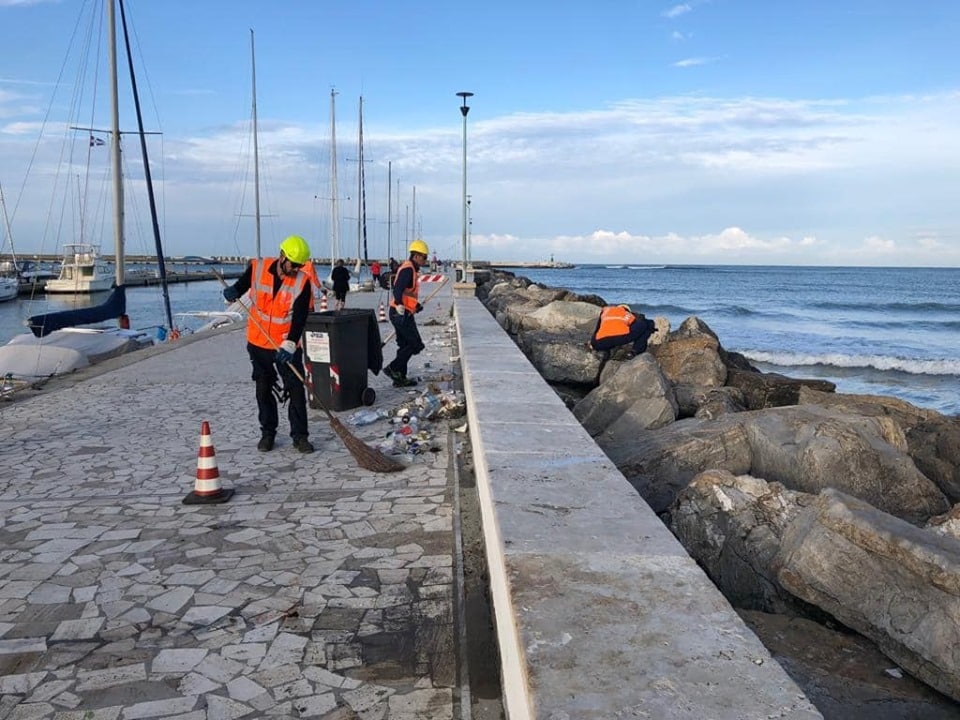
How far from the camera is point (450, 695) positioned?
10.7ft

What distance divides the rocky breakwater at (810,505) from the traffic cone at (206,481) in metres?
3.15

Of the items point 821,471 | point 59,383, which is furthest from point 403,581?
point 59,383

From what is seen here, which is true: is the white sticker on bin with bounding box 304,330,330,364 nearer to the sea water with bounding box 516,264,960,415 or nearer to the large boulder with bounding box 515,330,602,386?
the large boulder with bounding box 515,330,602,386

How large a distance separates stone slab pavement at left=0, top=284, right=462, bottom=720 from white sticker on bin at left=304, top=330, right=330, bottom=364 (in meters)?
1.01

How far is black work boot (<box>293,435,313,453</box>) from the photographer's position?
7.01 m

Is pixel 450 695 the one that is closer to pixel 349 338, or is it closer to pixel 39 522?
pixel 39 522

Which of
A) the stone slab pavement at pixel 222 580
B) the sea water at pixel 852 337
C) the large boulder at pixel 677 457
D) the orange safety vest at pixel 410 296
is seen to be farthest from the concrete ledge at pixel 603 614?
the sea water at pixel 852 337

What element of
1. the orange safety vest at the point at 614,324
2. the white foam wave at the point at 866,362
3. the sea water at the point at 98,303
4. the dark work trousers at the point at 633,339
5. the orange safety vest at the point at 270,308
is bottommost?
the white foam wave at the point at 866,362

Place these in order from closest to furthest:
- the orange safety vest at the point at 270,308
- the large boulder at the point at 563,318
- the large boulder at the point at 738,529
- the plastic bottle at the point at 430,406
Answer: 1. the large boulder at the point at 738,529
2. the orange safety vest at the point at 270,308
3. the plastic bottle at the point at 430,406
4. the large boulder at the point at 563,318

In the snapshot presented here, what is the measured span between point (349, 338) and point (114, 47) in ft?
57.1

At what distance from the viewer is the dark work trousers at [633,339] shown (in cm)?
1135

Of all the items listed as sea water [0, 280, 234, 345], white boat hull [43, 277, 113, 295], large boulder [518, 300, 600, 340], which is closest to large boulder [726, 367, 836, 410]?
large boulder [518, 300, 600, 340]

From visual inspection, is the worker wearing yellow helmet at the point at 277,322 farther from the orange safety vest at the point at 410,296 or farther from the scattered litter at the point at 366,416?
the orange safety vest at the point at 410,296

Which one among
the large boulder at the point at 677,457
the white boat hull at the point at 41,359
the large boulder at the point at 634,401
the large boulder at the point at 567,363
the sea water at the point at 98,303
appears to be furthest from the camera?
the sea water at the point at 98,303
